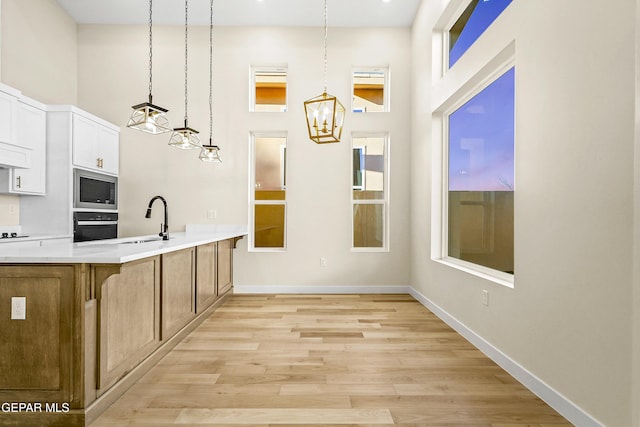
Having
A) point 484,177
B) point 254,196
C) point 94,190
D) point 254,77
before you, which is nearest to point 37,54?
point 94,190

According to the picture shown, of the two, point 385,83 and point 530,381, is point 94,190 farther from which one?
point 530,381

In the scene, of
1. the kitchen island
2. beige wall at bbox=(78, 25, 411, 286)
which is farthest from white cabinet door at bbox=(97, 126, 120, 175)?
the kitchen island

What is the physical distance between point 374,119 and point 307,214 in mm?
1724

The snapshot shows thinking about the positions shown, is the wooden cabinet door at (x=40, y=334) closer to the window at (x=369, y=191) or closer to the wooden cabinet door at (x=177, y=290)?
the wooden cabinet door at (x=177, y=290)

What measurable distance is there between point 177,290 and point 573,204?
116 inches

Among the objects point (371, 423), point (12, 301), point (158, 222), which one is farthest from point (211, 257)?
point (371, 423)

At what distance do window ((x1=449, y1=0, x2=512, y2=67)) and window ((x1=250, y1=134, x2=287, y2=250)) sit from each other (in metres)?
2.57

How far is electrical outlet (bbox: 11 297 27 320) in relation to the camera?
6.06 feet

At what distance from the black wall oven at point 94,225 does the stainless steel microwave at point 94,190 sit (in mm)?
104

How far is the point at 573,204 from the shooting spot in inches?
77.3

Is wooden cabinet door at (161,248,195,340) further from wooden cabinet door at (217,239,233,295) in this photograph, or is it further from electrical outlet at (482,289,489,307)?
electrical outlet at (482,289,489,307)

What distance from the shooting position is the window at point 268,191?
17.6 ft

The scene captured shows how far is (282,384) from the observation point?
7.86 ft

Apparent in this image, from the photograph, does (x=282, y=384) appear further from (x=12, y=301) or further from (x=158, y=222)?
(x=158, y=222)
